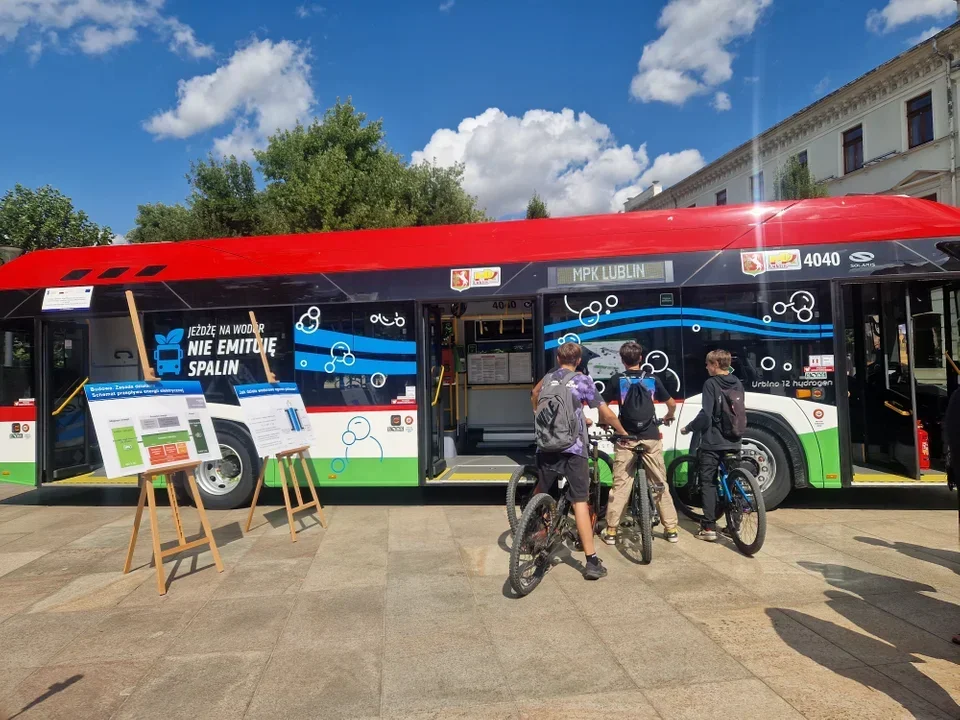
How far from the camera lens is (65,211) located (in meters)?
17.5

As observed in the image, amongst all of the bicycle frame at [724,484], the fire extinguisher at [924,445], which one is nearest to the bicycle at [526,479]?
the bicycle frame at [724,484]

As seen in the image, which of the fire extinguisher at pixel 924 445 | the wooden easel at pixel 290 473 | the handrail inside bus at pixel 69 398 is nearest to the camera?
the wooden easel at pixel 290 473

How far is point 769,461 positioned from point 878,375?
226 centimetres

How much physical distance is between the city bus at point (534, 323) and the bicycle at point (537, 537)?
2.05 m

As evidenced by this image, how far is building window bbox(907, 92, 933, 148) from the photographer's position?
22.0 m

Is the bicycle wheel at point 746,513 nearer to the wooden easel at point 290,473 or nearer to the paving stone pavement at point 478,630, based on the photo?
the paving stone pavement at point 478,630

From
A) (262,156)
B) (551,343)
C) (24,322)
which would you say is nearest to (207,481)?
(24,322)

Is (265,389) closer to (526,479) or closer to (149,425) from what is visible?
(149,425)

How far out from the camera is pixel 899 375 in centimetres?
711

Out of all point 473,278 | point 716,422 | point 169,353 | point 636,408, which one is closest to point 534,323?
point 473,278

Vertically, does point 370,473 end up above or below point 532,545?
above

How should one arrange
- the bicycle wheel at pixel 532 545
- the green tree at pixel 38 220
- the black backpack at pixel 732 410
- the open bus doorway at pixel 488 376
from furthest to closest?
the green tree at pixel 38 220 → the open bus doorway at pixel 488 376 → the black backpack at pixel 732 410 → the bicycle wheel at pixel 532 545

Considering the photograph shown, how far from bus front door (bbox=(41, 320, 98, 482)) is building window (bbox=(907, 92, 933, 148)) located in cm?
2680

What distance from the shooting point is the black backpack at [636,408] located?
5.32 meters
